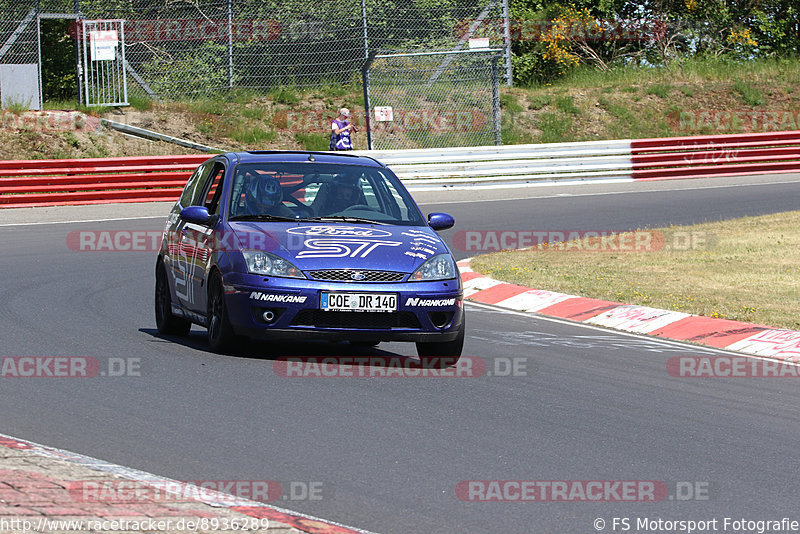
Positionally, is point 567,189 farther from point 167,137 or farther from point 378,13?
point 167,137

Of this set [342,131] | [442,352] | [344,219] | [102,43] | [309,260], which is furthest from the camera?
[102,43]

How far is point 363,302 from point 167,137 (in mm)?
21980

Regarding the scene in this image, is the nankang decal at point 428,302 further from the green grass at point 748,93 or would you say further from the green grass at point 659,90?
the green grass at point 748,93

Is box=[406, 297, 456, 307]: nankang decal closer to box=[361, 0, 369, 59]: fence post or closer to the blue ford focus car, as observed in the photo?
the blue ford focus car

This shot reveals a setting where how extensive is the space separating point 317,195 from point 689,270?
682 centimetres

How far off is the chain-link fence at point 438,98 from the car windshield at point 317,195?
18.5m

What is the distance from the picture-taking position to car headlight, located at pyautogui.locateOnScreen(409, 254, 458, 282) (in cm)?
844

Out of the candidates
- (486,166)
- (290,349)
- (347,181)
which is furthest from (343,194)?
(486,166)

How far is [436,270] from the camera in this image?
337 inches

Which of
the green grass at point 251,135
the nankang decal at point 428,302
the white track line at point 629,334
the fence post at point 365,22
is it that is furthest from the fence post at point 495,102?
the nankang decal at point 428,302

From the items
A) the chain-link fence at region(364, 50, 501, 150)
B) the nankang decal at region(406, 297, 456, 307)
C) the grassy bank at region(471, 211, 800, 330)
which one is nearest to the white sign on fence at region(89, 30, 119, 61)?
the chain-link fence at region(364, 50, 501, 150)

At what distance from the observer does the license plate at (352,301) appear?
818 cm

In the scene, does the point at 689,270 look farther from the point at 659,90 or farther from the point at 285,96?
the point at 659,90

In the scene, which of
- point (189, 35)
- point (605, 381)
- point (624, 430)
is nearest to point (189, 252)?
point (605, 381)
